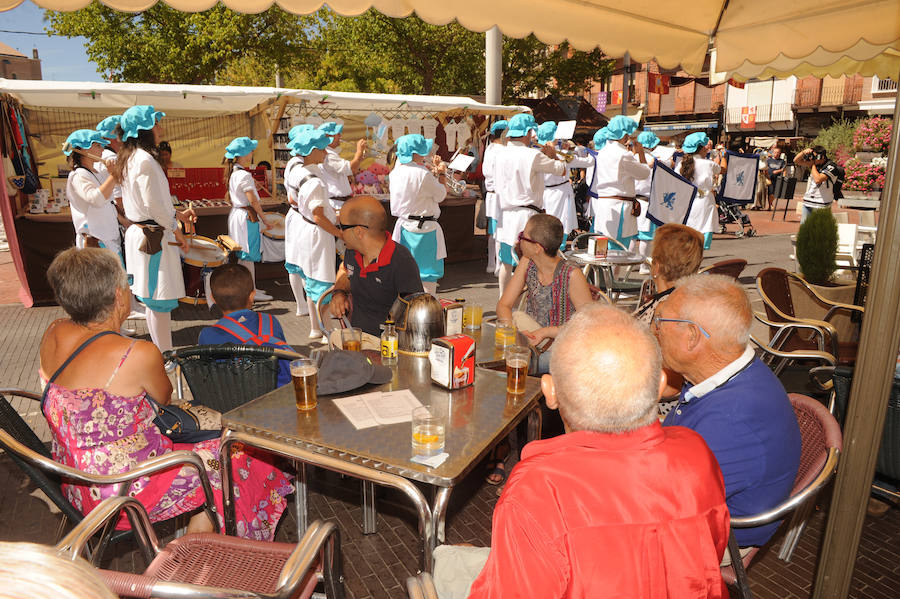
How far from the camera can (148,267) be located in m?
5.23

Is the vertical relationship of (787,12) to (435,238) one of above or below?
above

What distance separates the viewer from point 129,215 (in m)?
5.16

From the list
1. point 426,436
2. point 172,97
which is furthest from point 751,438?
point 172,97

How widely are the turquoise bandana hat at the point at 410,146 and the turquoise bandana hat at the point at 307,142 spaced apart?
108cm

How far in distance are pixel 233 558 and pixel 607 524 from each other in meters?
1.42

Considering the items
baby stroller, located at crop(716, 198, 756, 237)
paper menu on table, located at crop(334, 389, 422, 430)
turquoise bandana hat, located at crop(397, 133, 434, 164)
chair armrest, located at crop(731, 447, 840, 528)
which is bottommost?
baby stroller, located at crop(716, 198, 756, 237)

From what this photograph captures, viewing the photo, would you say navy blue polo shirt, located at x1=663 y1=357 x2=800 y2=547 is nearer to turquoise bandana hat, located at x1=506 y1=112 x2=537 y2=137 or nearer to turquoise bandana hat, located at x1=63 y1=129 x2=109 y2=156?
turquoise bandana hat, located at x1=506 y1=112 x2=537 y2=137

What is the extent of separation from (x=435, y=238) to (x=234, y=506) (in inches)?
202

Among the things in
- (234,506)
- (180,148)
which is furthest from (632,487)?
(180,148)

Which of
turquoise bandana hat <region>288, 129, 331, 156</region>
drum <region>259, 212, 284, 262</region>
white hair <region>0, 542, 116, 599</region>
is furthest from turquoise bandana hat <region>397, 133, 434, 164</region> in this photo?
white hair <region>0, 542, 116, 599</region>

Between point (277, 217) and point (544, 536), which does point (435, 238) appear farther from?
point (544, 536)

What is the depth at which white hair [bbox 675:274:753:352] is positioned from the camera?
2.22 m

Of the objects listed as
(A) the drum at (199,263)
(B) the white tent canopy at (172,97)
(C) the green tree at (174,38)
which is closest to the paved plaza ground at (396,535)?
(A) the drum at (199,263)

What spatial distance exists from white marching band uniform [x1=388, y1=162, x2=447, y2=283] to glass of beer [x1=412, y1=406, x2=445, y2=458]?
16.9 feet
